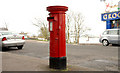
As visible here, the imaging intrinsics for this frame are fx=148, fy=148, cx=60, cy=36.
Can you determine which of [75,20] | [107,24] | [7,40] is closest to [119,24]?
[107,24]

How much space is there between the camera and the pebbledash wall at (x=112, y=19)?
21.9 meters

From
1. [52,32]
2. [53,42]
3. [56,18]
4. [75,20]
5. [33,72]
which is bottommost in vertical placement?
[33,72]

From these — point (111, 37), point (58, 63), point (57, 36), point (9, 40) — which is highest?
point (57, 36)

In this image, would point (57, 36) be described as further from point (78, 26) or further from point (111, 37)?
point (78, 26)

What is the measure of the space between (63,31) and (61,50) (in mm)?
612

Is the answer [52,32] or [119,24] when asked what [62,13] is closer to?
[52,32]

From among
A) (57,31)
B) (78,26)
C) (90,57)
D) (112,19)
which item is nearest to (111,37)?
(90,57)

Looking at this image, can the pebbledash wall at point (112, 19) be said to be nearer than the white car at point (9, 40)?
No

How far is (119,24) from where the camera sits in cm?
2234

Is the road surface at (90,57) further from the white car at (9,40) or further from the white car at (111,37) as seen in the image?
the white car at (111,37)

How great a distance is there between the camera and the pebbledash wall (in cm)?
2188

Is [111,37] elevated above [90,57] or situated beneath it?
elevated above

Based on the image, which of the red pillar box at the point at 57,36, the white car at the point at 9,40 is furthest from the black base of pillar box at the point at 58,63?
the white car at the point at 9,40

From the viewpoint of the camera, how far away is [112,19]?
73.6 feet
